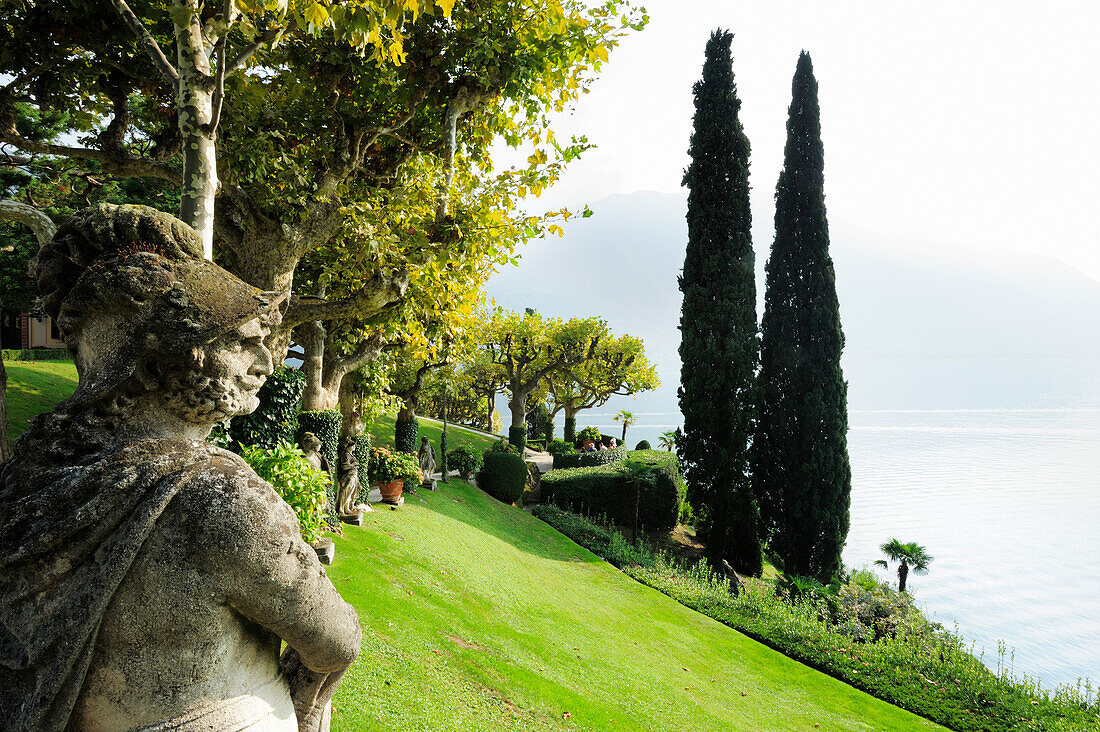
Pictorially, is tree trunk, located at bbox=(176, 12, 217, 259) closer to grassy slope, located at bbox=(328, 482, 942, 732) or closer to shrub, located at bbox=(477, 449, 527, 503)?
grassy slope, located at bbox=(328, 482, 942, 732)

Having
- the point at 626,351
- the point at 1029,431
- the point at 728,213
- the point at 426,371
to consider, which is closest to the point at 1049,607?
the point at 728,213

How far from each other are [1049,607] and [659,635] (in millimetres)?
17543

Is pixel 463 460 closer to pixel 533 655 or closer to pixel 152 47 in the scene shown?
pixel 533 655

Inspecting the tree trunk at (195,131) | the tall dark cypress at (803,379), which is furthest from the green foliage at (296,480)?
the tall dark cypress at (803,379)

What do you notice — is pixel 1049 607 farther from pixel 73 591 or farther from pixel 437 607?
pixel 73 591

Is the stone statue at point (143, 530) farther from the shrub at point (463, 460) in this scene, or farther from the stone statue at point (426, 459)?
the shrub at point (463, 460)

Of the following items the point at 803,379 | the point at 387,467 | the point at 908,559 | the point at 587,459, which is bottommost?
the point at 908,559

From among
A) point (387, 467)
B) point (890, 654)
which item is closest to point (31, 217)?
point (387, 467)

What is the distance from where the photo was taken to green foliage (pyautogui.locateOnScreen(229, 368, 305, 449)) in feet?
31.7

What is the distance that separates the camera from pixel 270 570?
5.24 ft

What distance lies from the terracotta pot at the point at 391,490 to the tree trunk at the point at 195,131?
34.4ft

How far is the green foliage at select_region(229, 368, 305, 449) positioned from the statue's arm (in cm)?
873

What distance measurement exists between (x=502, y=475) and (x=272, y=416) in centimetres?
1116

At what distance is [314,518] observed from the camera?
859 centimetres
